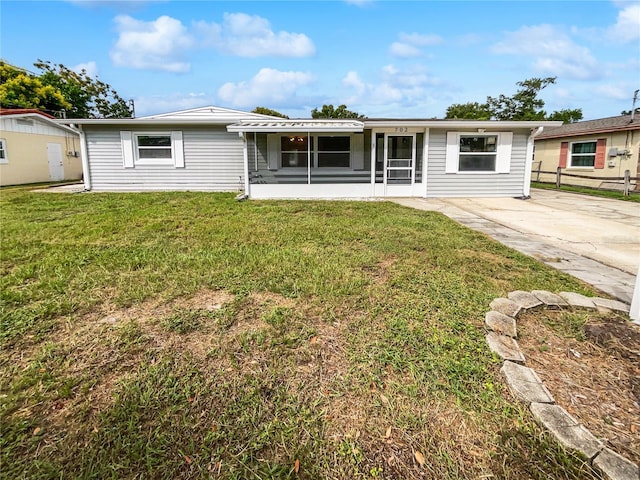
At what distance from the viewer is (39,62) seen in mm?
30578

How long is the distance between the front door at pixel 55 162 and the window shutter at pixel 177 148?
851 centimetres

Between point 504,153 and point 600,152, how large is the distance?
705cm

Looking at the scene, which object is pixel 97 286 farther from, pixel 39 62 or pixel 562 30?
pixel 39 62

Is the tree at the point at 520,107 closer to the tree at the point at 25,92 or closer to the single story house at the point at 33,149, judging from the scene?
the single story house at the point at 33,149

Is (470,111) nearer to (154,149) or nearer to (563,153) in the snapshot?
(563,153)

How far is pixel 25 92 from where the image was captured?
25.1 m

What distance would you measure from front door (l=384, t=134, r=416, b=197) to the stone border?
8.73 m

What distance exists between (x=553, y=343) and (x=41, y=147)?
2038cm

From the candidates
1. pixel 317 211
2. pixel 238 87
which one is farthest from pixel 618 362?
pixel 238 87

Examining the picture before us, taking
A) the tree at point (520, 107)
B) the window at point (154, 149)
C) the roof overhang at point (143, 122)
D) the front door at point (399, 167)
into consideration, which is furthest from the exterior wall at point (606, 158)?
the tree at point (520, 107)

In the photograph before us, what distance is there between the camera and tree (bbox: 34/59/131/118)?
96.0 feet

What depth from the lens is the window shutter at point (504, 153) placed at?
1148 cm

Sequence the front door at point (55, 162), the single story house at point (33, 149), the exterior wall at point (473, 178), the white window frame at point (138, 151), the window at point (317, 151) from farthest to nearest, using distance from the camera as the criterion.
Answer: the front door at point (55, 162) → the single story house at point (33, 149) → the window at point (317, 151) → the white window frame at point (138, 151) → the exterior wall at point (473, 178)

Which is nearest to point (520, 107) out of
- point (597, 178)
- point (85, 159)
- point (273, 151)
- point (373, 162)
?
point (597, 178)
